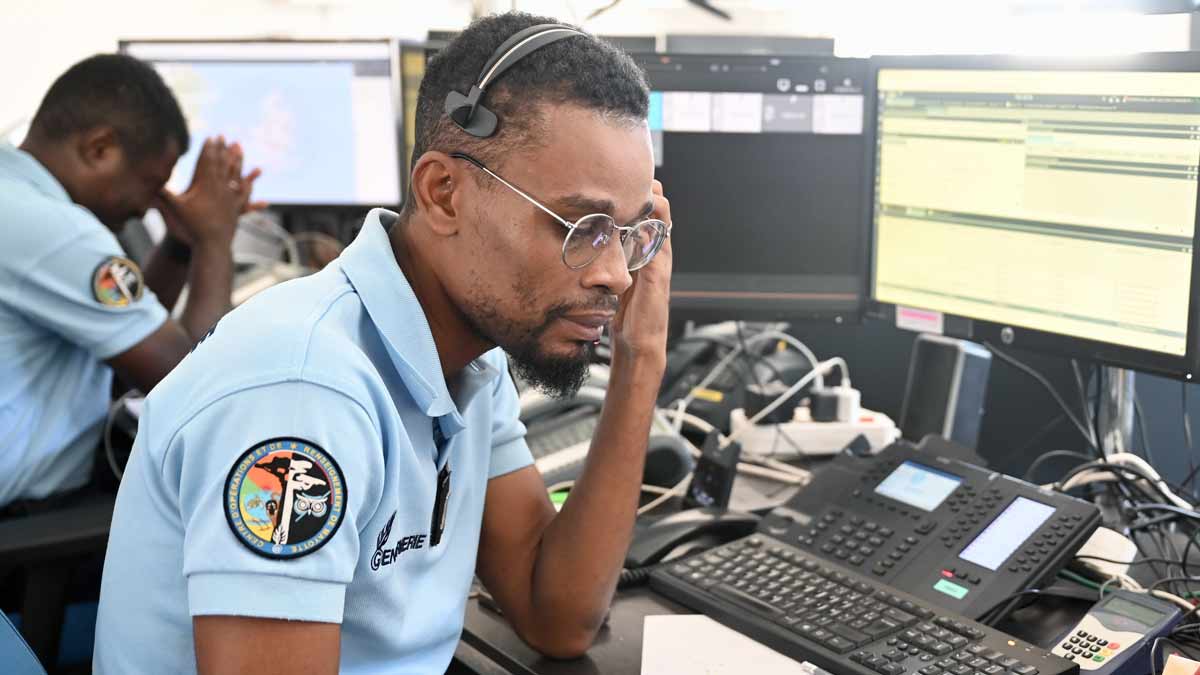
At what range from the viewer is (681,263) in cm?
163

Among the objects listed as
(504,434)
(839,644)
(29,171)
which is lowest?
(839,644)

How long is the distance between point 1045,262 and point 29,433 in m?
1.39

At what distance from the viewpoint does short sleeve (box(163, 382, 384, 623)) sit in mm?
749

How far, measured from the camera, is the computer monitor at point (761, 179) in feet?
5.10

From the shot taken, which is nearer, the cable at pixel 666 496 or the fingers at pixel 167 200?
the cable at pixel 666 496

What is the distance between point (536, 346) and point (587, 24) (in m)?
1.55

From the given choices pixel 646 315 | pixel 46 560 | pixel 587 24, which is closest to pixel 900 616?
pixel 646 315

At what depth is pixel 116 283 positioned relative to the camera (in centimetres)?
167

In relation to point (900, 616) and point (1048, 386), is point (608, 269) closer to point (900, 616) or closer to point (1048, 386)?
point (900, 616)

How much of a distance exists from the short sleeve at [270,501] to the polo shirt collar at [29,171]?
1122mm

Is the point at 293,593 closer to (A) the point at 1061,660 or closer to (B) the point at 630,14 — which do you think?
(A) the point at 1061,660

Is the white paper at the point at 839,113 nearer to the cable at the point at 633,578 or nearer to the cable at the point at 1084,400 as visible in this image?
the cable at the point at 1084,400

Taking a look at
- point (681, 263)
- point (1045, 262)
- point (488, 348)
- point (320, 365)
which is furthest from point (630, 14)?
point (320, 365)

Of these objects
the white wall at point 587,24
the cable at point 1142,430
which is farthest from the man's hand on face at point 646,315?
the cable at point 1142,430
